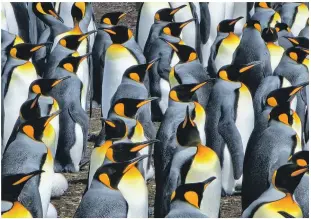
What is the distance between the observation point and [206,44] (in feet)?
32.4

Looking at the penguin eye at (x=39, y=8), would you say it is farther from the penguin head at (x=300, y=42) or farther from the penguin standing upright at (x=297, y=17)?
the penguin standing upright at (x=297, y=17)

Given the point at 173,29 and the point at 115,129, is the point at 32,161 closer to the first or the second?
the point at 115,129

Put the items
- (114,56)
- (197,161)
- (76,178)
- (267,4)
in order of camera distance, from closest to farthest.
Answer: (197,161), (76,178), (114,56), (267,4)

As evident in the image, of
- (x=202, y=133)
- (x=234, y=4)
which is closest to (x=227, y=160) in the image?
(x=202, y=133)

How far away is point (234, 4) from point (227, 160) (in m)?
4.44

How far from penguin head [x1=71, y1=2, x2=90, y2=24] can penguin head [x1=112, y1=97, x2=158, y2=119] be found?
8.93 ft

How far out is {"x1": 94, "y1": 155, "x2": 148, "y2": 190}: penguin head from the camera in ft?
15.8

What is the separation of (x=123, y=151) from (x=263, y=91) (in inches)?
78.8

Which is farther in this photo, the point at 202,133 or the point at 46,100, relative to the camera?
the point at 46,100

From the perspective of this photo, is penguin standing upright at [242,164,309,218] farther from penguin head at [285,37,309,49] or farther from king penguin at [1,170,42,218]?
penguin head at [285,37,309,49]

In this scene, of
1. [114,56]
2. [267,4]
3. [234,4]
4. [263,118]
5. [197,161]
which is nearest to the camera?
[197,161]

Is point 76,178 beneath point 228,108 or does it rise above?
beneath

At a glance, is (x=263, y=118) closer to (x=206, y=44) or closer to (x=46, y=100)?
(x=46, y=100)

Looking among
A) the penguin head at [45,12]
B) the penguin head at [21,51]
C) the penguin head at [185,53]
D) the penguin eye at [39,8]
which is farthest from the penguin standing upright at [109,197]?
the penguin eye at [39,8]
